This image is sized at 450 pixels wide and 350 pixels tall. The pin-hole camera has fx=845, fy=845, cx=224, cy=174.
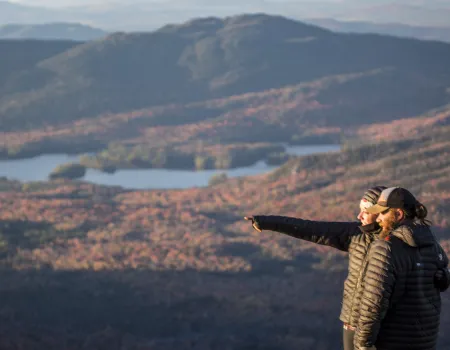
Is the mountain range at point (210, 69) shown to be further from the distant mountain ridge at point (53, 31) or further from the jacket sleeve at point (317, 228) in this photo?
the jacket sleeve at point (317, 228)

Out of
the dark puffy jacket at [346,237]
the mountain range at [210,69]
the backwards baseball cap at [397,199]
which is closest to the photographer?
the backwards baseball cap at [397,199]

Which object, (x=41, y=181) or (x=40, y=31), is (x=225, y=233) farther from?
→ (x=40, y=31)

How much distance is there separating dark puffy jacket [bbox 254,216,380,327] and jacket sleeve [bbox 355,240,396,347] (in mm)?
185

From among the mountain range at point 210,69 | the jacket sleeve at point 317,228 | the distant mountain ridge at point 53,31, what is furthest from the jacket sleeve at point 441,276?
the distant mountain ridge at point 53,31

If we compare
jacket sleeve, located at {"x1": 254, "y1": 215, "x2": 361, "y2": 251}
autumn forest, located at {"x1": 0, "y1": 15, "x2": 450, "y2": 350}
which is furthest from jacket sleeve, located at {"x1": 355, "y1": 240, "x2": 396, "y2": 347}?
autumn forest, located at {"x1": 0, "y1": 15, "x2": 450, "y2": 350}

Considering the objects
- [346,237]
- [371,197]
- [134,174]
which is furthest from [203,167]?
[371,197]

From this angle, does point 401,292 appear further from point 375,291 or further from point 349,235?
point 349,235

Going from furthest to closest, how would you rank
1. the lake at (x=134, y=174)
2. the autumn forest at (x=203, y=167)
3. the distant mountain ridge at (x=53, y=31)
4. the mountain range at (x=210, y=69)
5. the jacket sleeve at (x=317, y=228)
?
1. the distant mountain ridge at (x=53, y=31)
2. the mountain range at (x=210, y=69)
3. the lake at (x=134, y=174)
4. the autumn forest at (x=203, y=167)
5. the jacket sleeve at (x=317, y=228)

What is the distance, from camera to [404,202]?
5273 mm

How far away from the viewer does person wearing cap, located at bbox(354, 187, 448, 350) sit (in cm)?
511

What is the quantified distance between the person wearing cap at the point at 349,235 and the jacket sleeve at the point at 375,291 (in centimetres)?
19

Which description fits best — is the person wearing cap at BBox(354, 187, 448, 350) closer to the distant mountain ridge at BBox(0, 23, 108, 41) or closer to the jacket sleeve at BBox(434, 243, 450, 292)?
the jacket sleeve at BBox(434, 243, 450, 292)

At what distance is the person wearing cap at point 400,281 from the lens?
5.11 m

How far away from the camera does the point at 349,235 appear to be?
5.77 metres
